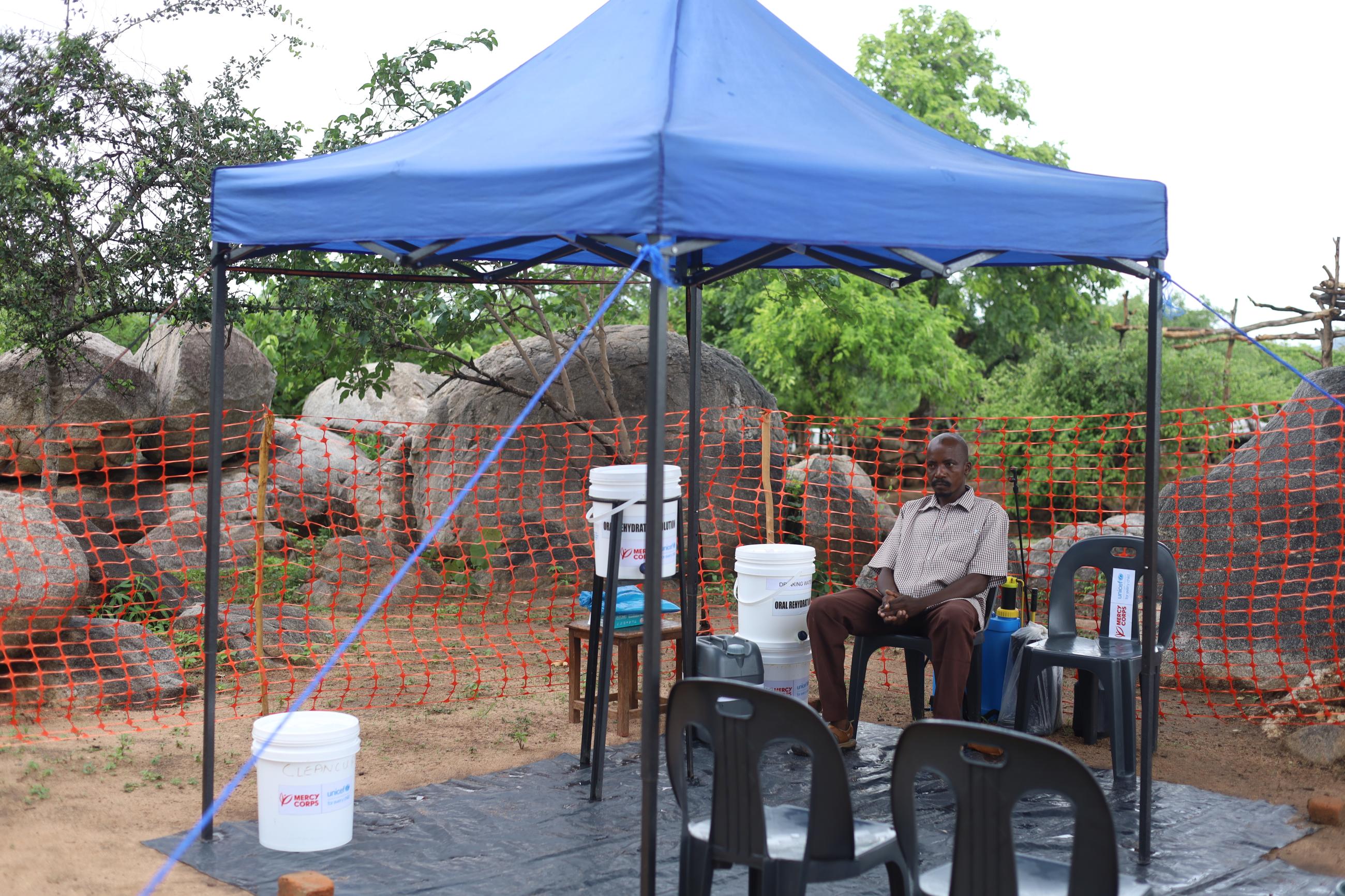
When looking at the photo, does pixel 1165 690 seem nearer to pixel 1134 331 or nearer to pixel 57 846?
pixel 57 846

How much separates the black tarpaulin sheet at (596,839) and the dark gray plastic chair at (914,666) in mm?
384

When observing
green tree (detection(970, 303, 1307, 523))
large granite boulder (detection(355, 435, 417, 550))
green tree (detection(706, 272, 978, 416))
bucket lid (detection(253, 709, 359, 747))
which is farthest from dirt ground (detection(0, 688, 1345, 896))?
green tree (detection(706, 272, 978, 416))

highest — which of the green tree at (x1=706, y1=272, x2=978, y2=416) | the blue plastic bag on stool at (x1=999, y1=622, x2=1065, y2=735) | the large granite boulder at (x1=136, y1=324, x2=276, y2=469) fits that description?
the green tree at (x1=706, y1=272, x2=978, y2=416)

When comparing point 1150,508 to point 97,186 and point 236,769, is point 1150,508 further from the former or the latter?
point 97,186

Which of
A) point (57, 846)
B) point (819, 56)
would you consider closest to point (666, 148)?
point (819, 56)

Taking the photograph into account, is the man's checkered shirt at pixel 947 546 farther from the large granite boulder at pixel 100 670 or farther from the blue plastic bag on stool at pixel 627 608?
the large granite boulder at pixel 100 670

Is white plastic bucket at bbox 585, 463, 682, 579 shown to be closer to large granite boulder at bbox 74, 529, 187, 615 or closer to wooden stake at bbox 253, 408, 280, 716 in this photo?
Answer: wooden stake at bbox 253, 408, 280, 716

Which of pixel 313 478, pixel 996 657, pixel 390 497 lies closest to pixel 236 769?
pixel 996 657

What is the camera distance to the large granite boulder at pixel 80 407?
33.6 feet

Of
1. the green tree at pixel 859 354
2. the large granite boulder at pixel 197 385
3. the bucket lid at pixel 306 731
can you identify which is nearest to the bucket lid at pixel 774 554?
the bucket lid at pixel 306 731

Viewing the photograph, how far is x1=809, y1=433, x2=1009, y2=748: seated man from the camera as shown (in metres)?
5.19

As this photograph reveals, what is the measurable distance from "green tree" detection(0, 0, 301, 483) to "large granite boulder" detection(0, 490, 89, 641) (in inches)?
82.4

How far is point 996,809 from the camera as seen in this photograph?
98.7 inches

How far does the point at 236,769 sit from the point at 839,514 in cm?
592
